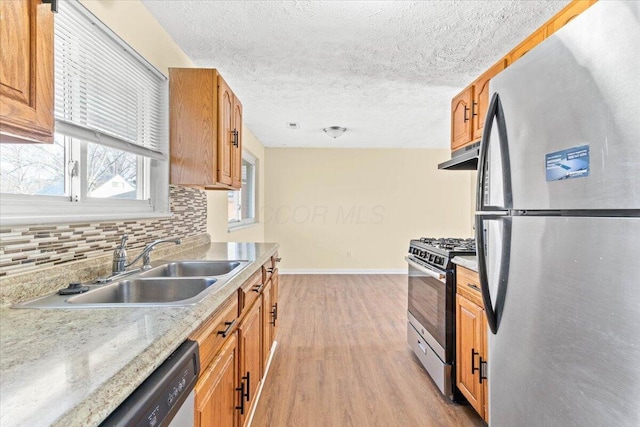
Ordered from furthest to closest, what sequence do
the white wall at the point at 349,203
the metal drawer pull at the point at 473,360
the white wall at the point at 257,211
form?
1. the white wall at the point at 349,203
2. the white wall at the point at 257,211
3. the metal drawer pull at the point at 473,360

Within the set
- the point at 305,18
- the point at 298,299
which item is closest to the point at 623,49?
the point at 305,18

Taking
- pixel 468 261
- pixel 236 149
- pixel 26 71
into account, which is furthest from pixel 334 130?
pixel 26 71

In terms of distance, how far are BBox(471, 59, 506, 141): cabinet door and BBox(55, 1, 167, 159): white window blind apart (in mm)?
2188

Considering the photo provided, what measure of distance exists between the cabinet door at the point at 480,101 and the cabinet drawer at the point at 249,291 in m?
1.77

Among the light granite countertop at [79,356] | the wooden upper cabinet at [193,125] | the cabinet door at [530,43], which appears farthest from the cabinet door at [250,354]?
the cabinet door at [530,43]

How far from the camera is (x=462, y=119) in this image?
2.52m

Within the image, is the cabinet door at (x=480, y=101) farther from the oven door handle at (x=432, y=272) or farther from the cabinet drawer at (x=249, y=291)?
the cabinet drawer at (x=249, y=291)

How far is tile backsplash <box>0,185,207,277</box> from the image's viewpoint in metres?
1.12

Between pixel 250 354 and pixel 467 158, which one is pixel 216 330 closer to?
pixel 250 354

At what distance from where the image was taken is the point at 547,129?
975 millimetres

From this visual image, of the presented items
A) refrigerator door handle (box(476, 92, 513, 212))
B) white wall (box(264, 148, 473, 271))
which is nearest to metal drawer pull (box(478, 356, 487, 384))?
refrigerator door handle (box(476, 92, 513, 212))

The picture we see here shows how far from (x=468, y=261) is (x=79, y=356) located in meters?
1.82

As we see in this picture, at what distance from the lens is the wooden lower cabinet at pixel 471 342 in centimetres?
173

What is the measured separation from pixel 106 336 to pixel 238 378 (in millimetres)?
813
